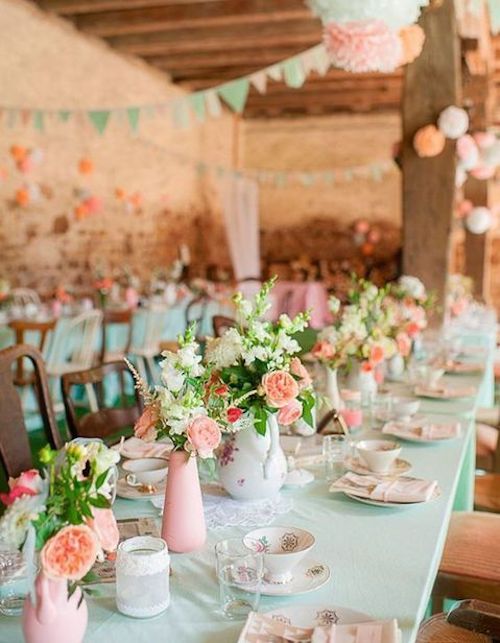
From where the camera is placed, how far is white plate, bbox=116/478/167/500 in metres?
1.95

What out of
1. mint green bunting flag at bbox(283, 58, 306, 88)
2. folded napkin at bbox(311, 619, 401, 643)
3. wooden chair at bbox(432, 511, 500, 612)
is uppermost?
mint green bunting flag at bbox(283, 58, 306, 88)

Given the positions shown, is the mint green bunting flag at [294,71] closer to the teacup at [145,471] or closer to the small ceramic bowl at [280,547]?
the teacup at [145,471]

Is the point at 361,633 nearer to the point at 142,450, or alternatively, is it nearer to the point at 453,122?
the point at 142,450

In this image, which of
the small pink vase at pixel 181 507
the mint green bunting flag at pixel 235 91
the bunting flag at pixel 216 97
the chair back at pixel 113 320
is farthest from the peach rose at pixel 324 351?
the mint green bunting flag at pixel 235 91

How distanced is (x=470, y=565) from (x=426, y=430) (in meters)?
0.55

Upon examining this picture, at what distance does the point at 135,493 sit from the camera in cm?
197

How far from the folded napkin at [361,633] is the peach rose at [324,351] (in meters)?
1.54

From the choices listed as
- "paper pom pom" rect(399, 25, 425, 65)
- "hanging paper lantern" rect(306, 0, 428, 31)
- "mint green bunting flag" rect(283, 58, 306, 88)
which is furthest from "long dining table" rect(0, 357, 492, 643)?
"mint green bunting flag" rect(283, 58, 306, 88)

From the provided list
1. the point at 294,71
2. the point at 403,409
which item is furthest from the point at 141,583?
the point at 294,71

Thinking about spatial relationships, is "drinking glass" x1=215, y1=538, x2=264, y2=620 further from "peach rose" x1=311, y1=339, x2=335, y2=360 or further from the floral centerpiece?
"peach rose" x1=311, y1=339, x2=335, y2=360

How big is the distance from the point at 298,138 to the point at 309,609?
37.6 ft

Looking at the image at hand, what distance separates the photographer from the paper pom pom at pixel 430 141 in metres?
4.93

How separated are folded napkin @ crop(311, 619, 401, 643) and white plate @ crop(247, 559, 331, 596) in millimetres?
149

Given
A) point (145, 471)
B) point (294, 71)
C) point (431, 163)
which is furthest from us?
point (294, 71)
